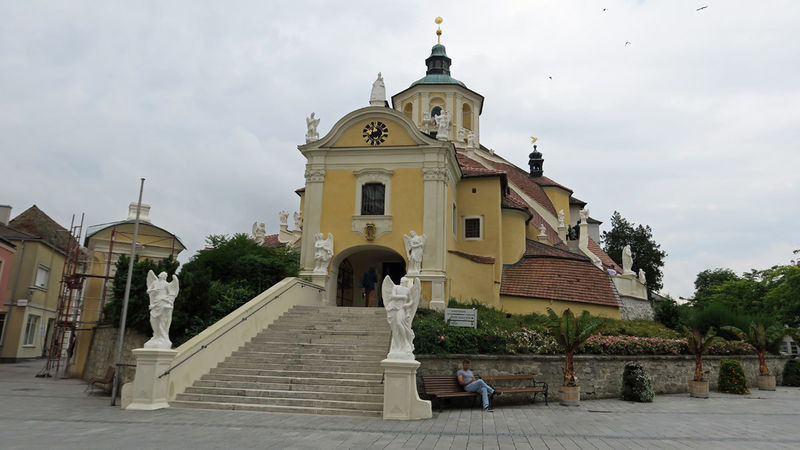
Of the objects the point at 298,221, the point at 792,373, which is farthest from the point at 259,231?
the point at 792,373

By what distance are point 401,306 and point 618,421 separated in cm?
509

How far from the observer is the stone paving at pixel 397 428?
8.28 meters

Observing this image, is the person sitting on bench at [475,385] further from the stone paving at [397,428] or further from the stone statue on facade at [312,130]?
the stone statue on facade at [312,130]

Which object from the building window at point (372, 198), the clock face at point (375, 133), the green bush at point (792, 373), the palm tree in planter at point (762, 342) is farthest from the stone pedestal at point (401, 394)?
the green bush at point (792, 373)

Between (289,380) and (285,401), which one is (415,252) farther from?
(285,401)

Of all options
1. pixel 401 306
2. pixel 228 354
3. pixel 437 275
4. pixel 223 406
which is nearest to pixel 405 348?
Result: pixel 401 306

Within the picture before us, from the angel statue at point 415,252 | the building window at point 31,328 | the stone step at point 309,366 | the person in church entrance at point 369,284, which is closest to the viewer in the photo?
the stone step at point 309,366

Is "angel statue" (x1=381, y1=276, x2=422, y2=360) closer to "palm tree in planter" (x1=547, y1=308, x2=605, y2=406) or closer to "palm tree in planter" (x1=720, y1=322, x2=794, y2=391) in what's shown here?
"palm tree in planter" (x1=547, y1=308, x2=605, y2=406)

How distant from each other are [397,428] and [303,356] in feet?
16.3

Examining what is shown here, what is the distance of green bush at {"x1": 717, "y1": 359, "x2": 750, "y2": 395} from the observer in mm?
17938

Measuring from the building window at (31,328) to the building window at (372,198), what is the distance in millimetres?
20399

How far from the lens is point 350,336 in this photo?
1555 centimetres

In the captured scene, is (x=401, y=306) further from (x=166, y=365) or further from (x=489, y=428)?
(x=166, y=365)

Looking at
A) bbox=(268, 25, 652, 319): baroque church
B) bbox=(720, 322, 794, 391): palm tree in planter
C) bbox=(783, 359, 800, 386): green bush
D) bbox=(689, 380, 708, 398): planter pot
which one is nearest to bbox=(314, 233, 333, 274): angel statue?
bbox=(268, 25, 652, 319): baroque church
